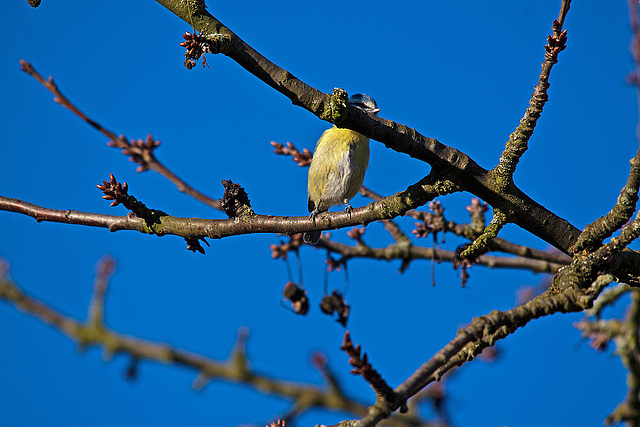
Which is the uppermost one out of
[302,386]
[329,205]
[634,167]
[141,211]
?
[329,205]

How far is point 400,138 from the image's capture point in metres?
2.18

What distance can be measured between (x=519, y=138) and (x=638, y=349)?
90.2 inches

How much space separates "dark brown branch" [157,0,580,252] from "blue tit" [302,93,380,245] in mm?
2225

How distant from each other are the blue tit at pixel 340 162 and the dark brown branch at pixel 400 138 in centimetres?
222

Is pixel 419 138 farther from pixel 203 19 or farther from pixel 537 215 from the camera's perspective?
pixel 203 19

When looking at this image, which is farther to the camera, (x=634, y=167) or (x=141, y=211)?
(x=141, y=211)

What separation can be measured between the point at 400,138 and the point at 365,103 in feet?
8.07

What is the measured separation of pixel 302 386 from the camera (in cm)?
623

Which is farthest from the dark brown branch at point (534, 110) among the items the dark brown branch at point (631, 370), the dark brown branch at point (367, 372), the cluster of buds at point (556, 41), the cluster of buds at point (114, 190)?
the dark brown branch at point (631, 370)

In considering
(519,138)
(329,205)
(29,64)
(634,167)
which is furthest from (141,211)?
(329,205)

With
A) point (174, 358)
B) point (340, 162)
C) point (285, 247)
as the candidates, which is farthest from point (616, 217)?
point (174, 358)

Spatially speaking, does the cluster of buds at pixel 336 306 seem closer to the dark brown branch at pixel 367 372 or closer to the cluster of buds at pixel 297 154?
the cluster of buds at pixel 297 154

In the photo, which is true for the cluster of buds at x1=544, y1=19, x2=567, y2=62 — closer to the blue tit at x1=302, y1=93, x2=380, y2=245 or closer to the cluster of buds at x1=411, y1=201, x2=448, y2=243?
the cluster of buds at x1=411, y1=201, x2=448, y2=243

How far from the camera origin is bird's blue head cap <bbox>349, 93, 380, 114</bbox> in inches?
180
